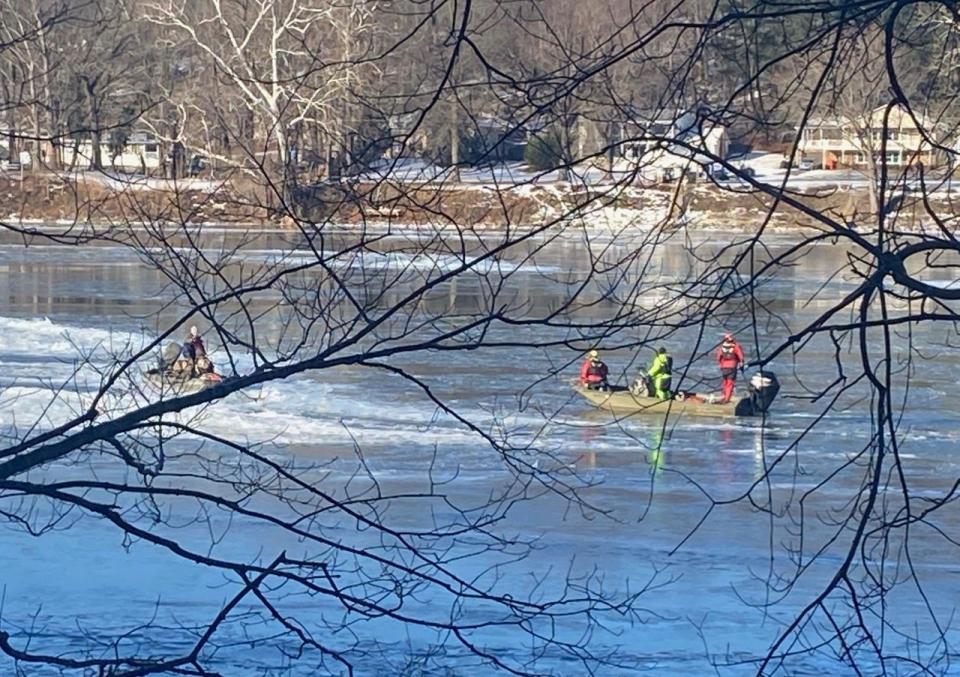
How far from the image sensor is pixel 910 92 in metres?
4.84

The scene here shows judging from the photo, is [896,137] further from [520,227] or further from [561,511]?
[561,511]

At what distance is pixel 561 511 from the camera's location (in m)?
12.4

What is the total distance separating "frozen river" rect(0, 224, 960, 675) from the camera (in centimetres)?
696

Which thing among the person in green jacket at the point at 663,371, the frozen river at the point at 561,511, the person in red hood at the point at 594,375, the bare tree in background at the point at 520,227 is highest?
the bare tree in background at the point at 520,227

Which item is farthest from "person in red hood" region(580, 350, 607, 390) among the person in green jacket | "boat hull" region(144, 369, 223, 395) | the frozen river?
"boat hull" region(144, 369, 223, 395)

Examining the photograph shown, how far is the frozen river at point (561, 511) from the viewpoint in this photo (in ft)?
22.8

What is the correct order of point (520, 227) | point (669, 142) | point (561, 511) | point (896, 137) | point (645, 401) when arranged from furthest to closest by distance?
1. point (645, 401)
2. point (561, 511)
3. point (520, 227)
4. point (896, 137)
5. point (669, 142)

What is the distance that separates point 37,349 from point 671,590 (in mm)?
13869

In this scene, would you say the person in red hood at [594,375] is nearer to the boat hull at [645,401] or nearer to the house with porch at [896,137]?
the boat hull at [645,401]

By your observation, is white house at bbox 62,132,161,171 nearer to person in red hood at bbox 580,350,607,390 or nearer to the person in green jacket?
the person in green jacket

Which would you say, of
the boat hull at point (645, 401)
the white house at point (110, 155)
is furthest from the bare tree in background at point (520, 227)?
the boat hull at point (645, 401)

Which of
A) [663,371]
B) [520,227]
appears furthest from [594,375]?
[520,227]

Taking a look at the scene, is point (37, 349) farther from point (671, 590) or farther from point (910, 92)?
point (910, 92)

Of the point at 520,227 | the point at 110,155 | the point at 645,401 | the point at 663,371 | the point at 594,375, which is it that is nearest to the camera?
the point at 520,227
